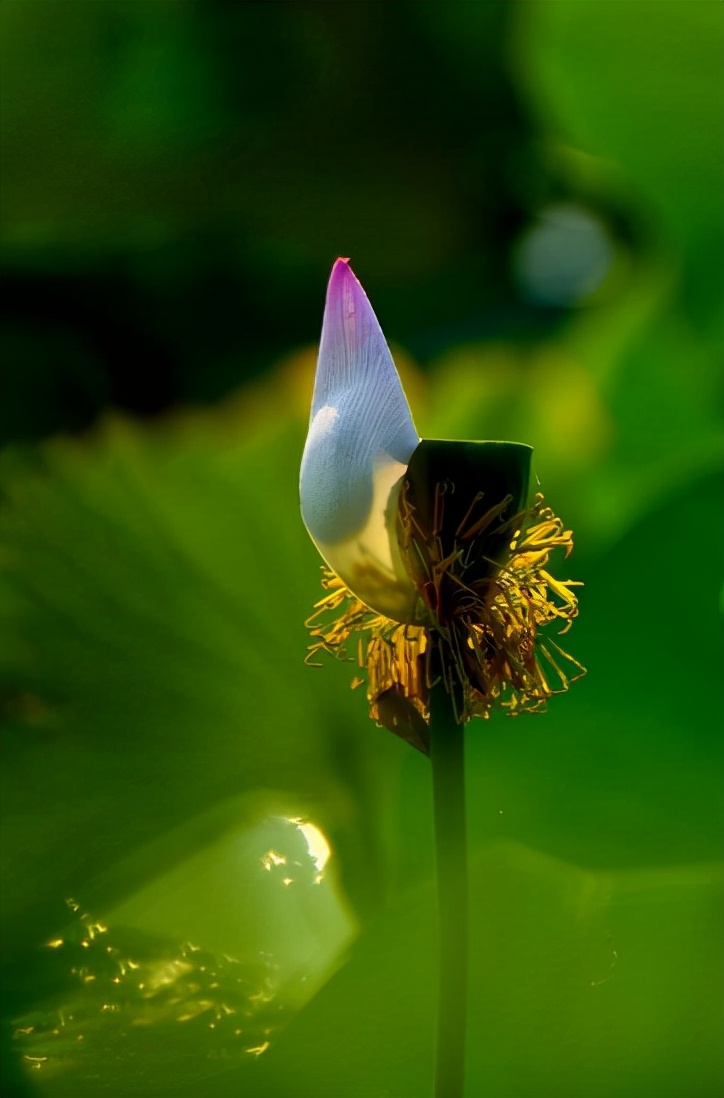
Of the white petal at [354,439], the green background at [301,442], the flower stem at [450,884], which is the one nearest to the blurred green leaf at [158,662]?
the green background at [301,442]

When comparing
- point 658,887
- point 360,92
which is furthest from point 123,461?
point 658,887

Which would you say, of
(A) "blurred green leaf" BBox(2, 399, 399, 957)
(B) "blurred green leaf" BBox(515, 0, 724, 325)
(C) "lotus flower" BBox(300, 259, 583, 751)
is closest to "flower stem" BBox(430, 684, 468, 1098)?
(C) "lotus flower" BBox(300, 259, 583, 751)

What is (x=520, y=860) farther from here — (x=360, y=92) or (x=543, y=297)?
(x=360, y=92)

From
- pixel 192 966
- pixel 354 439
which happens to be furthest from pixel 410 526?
pixel 192 966

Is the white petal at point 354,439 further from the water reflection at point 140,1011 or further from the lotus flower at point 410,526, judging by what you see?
the water reflection at point 140,1011

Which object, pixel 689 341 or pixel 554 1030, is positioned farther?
pixel 689 341

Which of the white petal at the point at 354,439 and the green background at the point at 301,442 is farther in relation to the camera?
the green background at the point at 301,442
